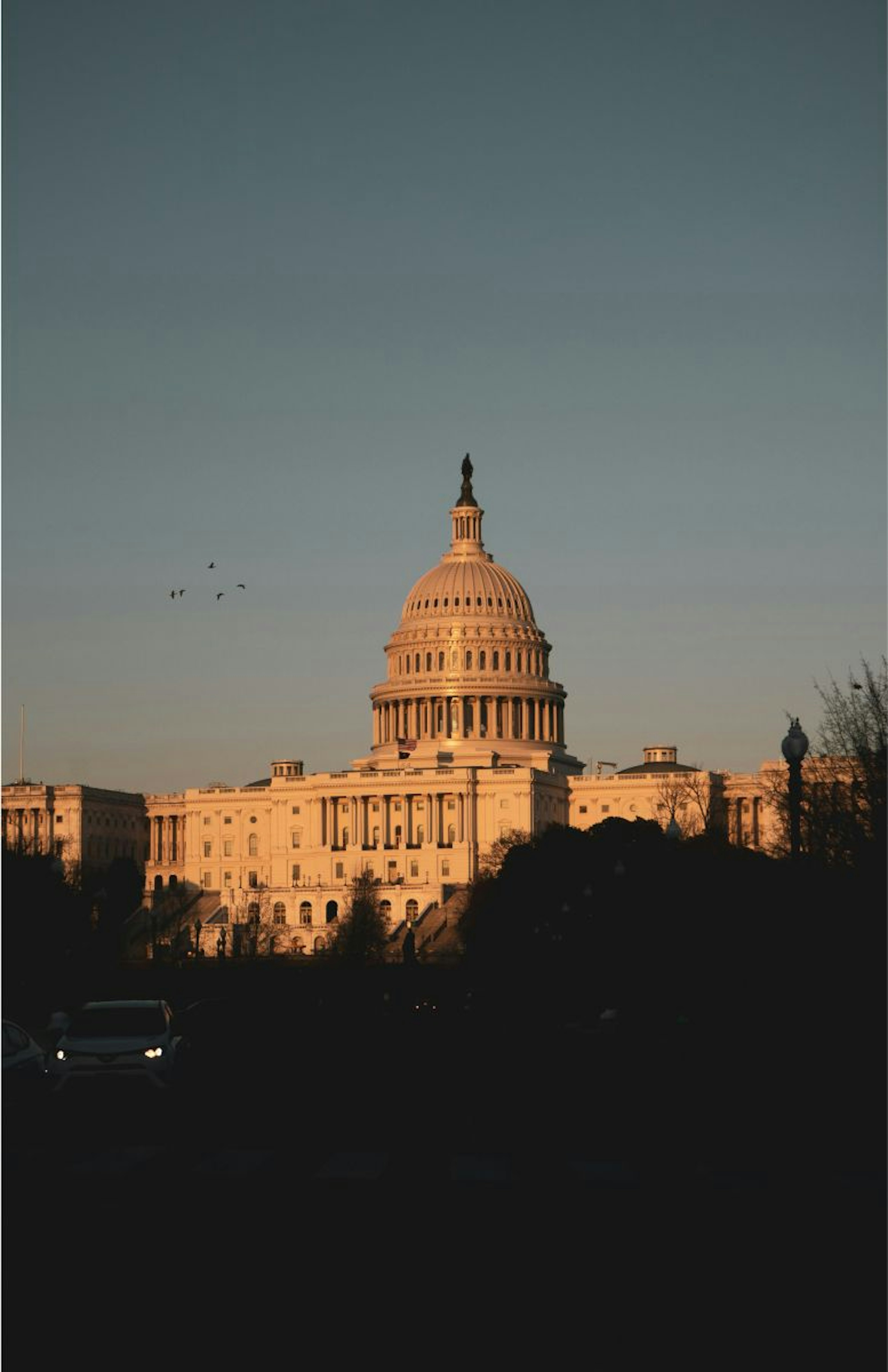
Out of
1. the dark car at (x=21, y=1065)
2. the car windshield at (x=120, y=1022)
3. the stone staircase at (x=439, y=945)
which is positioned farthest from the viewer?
the stone staircase at (x=439, y=945)

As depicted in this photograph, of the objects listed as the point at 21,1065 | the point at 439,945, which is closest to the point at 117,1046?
the point at 21,1065

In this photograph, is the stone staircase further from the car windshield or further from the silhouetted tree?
the car windshield

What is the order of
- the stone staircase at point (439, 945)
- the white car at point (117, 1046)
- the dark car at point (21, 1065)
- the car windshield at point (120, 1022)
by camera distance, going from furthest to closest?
the stone staircase at point (439, 945)
the car windshield at point (120, 1022)
the white car at point (117, 1046)
the dark car at point (21, 1065)

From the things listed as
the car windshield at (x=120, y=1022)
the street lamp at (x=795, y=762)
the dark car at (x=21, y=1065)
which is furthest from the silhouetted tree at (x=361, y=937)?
the dark car at (x=21, y=1065)

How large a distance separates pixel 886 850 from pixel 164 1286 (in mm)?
22935

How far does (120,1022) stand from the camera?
39.3 metres

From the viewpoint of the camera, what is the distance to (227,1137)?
3191 cm

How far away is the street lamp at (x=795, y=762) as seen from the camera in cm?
4012

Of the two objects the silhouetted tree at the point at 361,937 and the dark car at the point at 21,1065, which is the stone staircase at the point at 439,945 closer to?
the silhouetted tree at the point at 361,937

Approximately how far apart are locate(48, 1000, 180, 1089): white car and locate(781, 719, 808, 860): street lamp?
38.7 ft

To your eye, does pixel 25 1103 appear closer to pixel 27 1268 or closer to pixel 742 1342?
pixel 27 1268

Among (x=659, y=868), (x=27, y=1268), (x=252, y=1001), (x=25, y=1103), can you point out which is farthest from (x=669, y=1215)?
(x=659, y=868)

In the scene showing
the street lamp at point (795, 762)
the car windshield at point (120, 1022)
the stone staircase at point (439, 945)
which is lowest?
the stone staircase at point (439, 945)

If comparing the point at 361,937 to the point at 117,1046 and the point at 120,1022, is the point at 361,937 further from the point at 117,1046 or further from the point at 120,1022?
the point at 117,1046
